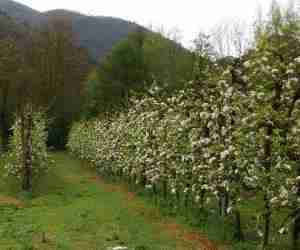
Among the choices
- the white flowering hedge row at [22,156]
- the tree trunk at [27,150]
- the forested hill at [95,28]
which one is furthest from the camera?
the forested hill at [95,28]

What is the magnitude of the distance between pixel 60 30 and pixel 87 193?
38.0 meters

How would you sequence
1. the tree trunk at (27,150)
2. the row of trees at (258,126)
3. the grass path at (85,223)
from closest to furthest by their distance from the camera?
the row of trees at (258,126) → the grass path at (85,223) → the tree trunk at (27,150)

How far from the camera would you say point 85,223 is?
1401cm

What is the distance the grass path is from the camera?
37.6 ft

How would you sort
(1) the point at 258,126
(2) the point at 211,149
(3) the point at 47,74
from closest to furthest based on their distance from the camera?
1. (1) the point at 258,126
2. (2) the point at 211,149
3. (3) the point at 47,74

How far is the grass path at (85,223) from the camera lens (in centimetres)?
1147

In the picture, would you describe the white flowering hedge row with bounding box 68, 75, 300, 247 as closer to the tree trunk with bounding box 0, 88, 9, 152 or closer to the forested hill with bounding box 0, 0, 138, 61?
the tree trunk with bounding box 0, 88, 9, 152

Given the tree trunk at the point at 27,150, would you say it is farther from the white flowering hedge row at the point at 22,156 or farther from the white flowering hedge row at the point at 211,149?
the white flowering hedge row at the point at 211,149

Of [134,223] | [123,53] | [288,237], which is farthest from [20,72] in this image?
[288,237]

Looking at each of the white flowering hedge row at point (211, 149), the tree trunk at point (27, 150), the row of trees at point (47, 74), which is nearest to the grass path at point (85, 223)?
the tree trunk at point (27, 150)

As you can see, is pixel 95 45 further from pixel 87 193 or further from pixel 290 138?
pixel 290 138

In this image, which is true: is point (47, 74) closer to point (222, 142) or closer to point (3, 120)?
point (3, 120)

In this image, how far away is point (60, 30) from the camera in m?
56.4

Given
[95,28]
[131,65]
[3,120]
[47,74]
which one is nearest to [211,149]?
[131,65]
